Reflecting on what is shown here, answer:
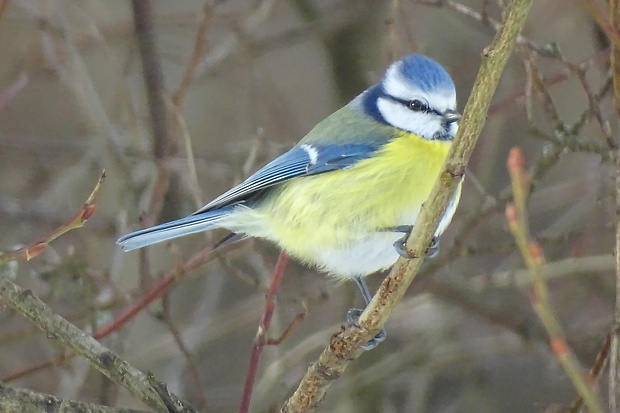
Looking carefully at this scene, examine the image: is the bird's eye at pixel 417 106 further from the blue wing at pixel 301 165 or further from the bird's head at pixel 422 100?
the blue wing at pixel 301 165

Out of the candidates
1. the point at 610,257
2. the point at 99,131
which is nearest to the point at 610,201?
the point at 610,257

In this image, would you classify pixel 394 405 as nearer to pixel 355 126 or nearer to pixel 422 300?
pixel 422 300

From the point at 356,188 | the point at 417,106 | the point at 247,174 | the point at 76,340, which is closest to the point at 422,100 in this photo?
the point at 417,106

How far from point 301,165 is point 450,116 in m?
0.48

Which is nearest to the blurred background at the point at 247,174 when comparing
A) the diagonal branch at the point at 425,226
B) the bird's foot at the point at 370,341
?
the bird's foot at the point at 370,341

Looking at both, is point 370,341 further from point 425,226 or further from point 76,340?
point 76,340

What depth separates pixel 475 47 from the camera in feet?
12.4

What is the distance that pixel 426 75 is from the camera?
2260mm

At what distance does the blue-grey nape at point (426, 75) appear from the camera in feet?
7.35

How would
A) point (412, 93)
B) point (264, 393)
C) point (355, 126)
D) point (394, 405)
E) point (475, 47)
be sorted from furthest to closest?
point (475, 47) → point (394, 405) → point (264, 393) → point (355, 126) → point (412, 93)

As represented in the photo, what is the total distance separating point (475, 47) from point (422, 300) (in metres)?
1.37

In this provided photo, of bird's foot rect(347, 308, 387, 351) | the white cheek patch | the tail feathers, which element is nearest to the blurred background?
the tail feathers

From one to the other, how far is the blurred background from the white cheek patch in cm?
35

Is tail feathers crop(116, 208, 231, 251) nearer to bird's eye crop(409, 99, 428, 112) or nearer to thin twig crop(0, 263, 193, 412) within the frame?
thin twig crop(0, 263, 193, 412)
